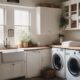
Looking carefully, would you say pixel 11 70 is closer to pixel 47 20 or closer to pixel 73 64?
pixel 73 64

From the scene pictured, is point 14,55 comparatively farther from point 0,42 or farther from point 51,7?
point 51,7

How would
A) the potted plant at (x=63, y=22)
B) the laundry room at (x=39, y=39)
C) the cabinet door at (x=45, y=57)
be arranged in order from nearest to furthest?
the laundry room at (x=39, y=39) < the cabinet door at (x=45, y=57) < the potted plant at (x=63, y=22)

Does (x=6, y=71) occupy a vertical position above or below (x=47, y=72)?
above

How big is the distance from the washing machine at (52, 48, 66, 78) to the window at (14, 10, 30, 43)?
3.83ft

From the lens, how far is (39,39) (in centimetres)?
604

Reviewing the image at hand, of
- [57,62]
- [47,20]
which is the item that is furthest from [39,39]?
[57,62]

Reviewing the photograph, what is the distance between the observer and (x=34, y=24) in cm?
598

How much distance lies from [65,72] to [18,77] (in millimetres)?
1339

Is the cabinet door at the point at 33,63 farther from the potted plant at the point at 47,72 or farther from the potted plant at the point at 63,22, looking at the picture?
the potted plant at the point at 63,22

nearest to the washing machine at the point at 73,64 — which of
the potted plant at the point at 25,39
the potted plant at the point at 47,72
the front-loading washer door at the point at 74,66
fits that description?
the front-loading washer door at the point at 74,66

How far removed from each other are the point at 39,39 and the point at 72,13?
1.38 metres

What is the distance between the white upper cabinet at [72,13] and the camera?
554 cm

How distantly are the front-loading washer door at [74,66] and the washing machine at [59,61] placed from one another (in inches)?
10.2

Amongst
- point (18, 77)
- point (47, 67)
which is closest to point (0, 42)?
point (18, 77)
